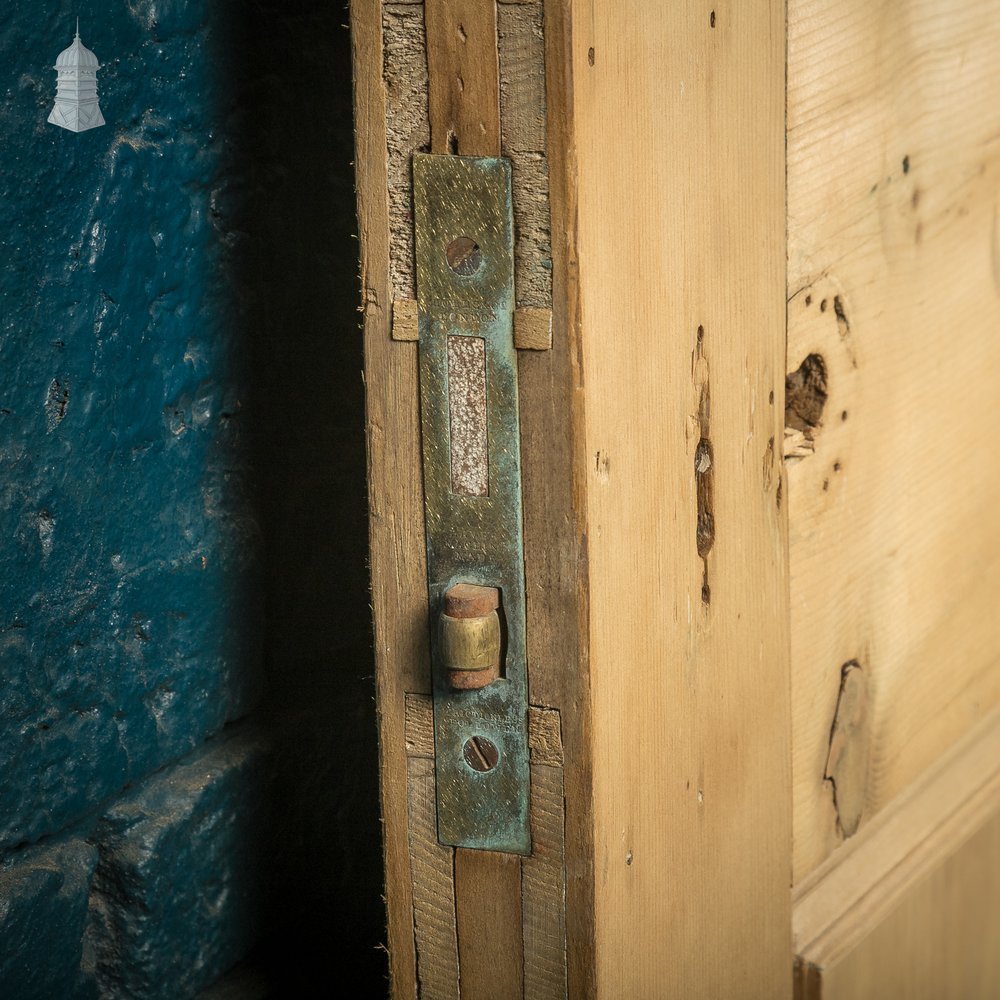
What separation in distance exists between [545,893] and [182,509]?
30cm

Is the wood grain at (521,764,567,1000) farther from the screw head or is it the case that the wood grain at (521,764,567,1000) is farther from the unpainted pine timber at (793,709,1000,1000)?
the unpainted pine timber at (793,709,1000,1000)

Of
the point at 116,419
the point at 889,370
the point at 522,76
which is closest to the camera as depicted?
the point at 522,76

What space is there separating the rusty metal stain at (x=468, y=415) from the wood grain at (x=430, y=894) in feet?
0.50

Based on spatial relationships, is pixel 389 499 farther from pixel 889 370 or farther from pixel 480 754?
pixel 889 370

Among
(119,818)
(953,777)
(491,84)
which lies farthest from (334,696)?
(953,777)

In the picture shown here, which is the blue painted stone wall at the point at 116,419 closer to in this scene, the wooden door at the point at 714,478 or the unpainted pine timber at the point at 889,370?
the wooden door at the point at 714,478

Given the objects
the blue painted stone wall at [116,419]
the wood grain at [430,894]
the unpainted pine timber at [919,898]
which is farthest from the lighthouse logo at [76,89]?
the unpainted pine timber at [919,898]

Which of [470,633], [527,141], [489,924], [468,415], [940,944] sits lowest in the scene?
[940,944]

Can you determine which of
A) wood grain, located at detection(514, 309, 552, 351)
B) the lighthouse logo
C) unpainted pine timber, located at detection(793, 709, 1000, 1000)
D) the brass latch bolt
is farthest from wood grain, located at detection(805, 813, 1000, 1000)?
the lighthouse logo

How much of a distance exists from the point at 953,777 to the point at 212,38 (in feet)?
2.74

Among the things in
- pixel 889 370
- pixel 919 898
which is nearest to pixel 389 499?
pixel 889 370

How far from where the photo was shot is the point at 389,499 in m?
0.65

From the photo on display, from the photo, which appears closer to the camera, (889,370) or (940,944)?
(889,370)

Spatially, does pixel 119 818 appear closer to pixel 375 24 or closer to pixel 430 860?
pixel 430 860
